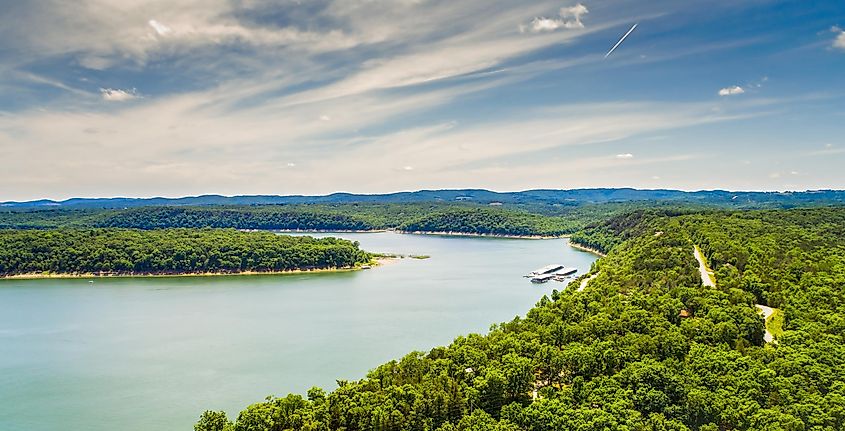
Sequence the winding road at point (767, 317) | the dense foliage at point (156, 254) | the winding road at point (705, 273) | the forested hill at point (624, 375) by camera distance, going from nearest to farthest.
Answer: the forested hill at point (624, 375)
the winding road at point (767, 317)
the winding road at point (705, 273)
the dense foliage at point (156, 254)

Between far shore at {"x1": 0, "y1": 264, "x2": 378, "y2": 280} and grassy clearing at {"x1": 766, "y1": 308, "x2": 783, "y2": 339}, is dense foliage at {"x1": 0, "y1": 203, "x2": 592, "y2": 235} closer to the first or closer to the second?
far shore at {"x1": 0, "y1": 264, "x2": 378, "y2": 280}

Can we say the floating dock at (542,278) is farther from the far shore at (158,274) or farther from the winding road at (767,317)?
the winding road at (767,317)

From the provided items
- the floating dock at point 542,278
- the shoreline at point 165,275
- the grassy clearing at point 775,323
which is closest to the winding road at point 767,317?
the grassy clearing at point 775,323

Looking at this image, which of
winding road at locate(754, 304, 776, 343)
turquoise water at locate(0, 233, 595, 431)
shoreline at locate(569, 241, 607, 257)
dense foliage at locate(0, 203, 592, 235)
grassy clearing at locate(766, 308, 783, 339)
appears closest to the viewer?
turquoise water at locate(0, 233, 595, 431)

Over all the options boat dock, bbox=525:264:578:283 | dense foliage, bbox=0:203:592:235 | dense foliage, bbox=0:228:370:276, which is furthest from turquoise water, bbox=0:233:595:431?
dense foliage, bbox=0:203:592:235

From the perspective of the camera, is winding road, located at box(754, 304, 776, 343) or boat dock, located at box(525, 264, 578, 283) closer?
winding road, located at box(754, 304, 776, 343)
